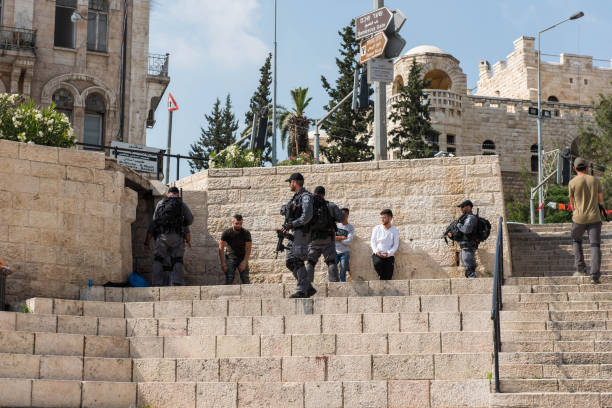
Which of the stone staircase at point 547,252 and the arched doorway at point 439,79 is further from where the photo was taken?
the arched doorway at point 439,79

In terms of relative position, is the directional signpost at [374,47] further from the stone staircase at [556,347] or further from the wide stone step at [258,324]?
the wide stone step at [258,324]

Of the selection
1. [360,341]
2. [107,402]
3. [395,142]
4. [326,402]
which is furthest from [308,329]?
[395,142]

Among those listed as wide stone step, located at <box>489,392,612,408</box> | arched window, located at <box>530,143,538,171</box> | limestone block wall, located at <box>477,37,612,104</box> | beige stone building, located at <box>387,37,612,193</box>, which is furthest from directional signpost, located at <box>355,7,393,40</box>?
limestone block wall, located at <box>477,37,612,104</box>

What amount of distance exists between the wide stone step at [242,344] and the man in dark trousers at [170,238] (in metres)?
3.14

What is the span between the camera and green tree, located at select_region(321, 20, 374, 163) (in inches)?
2055

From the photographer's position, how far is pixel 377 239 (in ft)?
47.7

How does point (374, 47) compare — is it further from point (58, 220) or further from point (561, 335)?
point (561, 335)

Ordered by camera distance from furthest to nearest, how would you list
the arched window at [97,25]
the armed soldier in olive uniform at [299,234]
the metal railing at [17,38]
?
1. the arched window at [97,25]
2. the metal railing at [17,38]
3. the armed soldier in olive uniform at [299,234]

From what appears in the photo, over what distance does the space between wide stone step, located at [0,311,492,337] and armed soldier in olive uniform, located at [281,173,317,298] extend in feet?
3.08

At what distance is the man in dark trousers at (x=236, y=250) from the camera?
15258mm

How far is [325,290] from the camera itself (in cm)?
1305

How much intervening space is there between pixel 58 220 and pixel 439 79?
5691 centimetres

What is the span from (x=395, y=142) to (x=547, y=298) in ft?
143

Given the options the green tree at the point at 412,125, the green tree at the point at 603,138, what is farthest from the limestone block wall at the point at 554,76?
the green tree at the point at 412,125
